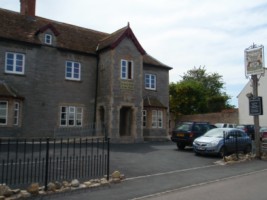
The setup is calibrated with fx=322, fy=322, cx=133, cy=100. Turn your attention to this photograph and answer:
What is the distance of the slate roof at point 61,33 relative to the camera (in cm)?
2405

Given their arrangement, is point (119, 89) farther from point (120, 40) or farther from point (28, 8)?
point (28, 8)

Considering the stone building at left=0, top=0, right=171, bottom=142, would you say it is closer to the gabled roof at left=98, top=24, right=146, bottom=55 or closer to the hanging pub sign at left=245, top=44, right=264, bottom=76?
the gabled roof at left=98, top=24, right=146, bottom=55

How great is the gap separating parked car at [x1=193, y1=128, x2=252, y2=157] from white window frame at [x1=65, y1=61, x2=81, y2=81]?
1202 centimetres

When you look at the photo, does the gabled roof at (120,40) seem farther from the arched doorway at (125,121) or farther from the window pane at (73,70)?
the arched doorway at (125,121)

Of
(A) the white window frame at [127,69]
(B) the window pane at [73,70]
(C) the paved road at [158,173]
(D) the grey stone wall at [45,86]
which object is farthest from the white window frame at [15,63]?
(C) the paved road at [158,173]

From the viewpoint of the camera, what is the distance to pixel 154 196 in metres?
9.06

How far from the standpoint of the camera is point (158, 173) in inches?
503

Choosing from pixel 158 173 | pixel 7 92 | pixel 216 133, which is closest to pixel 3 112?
pixel 7 92

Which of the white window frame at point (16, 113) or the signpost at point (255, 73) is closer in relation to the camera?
the signpost at point (255, 73)

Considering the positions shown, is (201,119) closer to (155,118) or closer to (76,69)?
(155,118)

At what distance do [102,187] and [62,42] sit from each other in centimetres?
1819

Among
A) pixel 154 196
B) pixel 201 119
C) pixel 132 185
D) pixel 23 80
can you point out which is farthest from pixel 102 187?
pixel 201 119

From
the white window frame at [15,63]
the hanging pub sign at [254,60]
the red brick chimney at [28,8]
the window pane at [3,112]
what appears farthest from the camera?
the red brick chimney at [28,8]

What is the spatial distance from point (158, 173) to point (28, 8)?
20.2 meters
